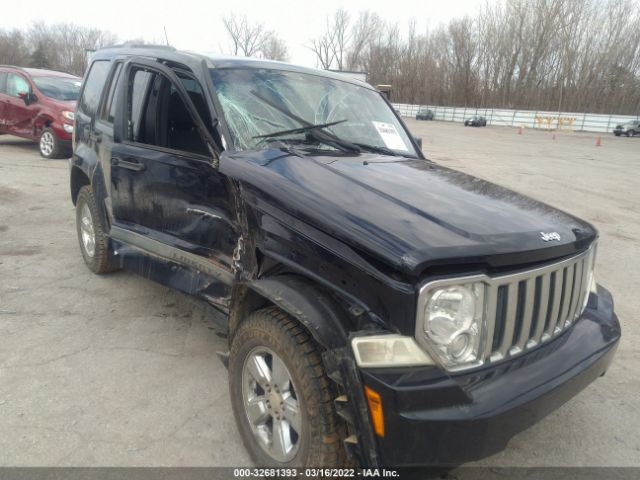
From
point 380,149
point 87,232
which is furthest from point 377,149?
point 87,232

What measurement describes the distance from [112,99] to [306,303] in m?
2.84

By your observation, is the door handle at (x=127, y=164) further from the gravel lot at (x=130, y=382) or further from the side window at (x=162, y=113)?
the gravel lot at (x=130, y=382)

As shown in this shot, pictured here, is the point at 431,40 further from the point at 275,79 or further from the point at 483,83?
the point at 275,79

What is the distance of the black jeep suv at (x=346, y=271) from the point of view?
5.70ft

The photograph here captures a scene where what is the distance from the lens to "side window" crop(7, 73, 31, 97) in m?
11.1

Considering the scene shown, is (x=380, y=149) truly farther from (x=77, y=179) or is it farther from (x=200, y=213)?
(x=77, y=179)

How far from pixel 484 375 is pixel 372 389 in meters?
0.46

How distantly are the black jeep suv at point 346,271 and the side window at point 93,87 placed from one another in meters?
0.90

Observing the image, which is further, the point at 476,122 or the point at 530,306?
the point at 476,122

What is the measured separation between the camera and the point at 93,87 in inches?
171

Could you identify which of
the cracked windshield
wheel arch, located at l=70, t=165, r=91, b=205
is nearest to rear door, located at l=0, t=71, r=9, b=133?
Answer: wheel arch, located at l=70, t=165, r=91, b=205

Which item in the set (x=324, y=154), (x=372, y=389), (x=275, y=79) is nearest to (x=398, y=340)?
(x=372, y=389)

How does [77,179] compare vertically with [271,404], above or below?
above

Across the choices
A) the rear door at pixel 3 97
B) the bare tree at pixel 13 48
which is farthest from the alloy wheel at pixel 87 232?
the bare tree at pixel 13 48
